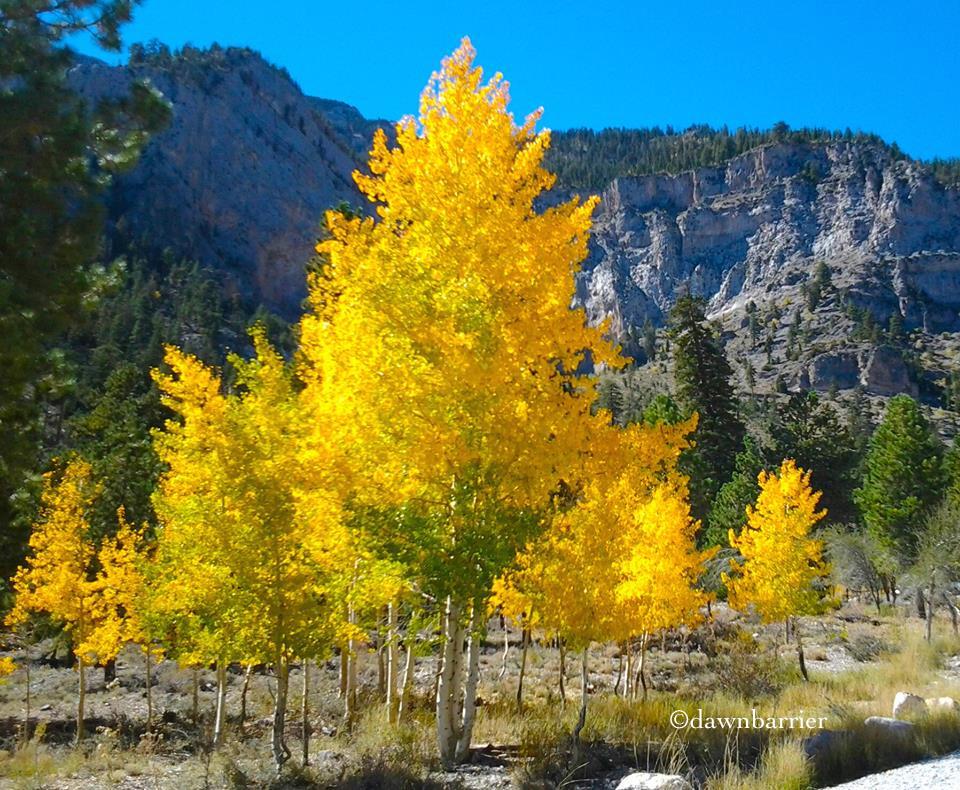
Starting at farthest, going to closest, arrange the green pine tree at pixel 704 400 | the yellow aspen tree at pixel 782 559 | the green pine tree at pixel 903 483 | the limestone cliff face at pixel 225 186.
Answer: the limestone cliff face at pixel 225 186
the green pine tree at pixel 704 400
the green pine tree at pixel 903 483
the yellow aspen tree at pixel 782 559

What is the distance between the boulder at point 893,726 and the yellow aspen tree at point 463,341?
6.86m

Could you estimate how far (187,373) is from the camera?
10.7m

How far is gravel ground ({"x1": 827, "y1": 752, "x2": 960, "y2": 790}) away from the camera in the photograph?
303 inches

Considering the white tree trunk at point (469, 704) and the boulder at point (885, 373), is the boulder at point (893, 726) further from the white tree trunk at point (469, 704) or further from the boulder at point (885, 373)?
the boulder at point (885, 373)

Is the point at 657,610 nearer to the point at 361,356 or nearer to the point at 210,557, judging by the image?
the point at 210,557

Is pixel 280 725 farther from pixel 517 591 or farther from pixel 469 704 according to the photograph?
pixel 517 591

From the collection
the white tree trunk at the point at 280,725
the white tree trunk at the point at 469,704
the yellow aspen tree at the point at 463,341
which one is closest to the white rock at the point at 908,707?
the white tree trunk at the point at 469,704

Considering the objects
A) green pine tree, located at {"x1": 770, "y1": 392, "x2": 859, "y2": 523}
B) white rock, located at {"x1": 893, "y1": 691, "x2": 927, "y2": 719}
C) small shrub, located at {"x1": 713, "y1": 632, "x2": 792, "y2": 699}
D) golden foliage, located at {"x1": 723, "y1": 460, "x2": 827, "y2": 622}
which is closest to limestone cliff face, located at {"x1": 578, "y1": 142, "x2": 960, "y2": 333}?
green pine tree, located at {"x1": 770, "y1": 392, "x2": 859, "y2": 523}

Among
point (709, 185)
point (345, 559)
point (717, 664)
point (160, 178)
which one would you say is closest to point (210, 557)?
point (345, 559)

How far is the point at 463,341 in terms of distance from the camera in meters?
6.88

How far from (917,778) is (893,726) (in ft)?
7.32

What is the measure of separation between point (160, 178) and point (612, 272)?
10848cm

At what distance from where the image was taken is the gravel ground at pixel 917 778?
7699mm

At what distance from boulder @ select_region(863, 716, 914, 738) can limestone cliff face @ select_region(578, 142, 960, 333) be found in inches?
6053
